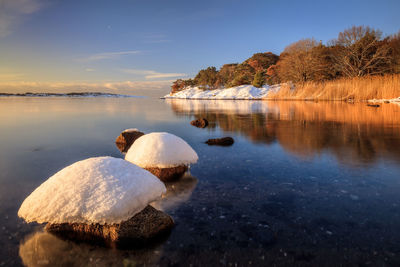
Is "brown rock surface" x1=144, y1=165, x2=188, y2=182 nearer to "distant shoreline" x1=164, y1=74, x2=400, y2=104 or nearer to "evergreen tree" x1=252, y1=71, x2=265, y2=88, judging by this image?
"distant shoreline" x1=164, y1=74, x2=400, y2=104

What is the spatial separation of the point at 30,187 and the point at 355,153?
8.23 metres

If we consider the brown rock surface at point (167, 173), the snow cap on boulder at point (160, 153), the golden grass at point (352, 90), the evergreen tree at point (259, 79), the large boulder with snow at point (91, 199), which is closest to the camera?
the large boulder with snow at point (91, 199)

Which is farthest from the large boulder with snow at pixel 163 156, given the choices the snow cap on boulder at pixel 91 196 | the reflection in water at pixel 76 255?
the reflection in water at pixel 76 255

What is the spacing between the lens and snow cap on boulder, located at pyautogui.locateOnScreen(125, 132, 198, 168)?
17.3ft

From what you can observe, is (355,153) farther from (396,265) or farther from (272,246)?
(272,246)

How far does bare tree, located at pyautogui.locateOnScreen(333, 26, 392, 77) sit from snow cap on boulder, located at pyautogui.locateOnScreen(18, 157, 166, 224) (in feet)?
151

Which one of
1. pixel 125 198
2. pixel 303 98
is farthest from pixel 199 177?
pixel 303 98

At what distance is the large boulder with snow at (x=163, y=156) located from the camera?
5.23 metres

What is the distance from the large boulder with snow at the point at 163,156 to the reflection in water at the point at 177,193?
0.30 metres

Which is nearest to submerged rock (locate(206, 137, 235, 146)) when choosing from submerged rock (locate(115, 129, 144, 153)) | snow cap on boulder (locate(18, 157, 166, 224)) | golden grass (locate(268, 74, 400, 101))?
submerged rock (locate(115, 129, 144, 153))

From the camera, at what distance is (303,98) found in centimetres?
4028

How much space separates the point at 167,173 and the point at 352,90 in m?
34.0

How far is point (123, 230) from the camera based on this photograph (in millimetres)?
2977

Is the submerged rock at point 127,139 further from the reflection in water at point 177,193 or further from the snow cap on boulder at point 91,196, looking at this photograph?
the snow cap on boulder at point 91,196
